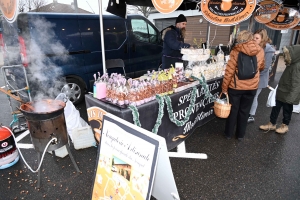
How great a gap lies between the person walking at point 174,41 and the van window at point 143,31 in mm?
1645

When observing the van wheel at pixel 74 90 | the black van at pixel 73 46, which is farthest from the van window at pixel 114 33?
the van wheel at pixel 74 90

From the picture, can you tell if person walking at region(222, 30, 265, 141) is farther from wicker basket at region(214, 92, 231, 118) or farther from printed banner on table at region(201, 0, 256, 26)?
printed banner on table at region(201, 0, 256, 26)

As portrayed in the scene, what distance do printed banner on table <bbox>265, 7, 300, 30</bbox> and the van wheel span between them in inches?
252

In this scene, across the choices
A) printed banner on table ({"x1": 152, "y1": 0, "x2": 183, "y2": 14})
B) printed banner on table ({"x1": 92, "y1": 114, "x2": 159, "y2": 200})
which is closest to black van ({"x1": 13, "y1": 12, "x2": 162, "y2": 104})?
printed banner on table ({"x1": 152, "y1": 0, "x2": 183, "y2": 14})

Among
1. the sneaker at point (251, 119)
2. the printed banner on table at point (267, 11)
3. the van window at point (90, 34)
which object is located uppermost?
the printed banner on table at point (267, 11)

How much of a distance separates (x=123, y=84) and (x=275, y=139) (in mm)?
3063

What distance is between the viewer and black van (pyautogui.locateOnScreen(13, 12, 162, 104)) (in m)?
4.18

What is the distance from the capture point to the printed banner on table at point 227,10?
3312 mm

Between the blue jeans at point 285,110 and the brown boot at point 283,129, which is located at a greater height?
the blue jeans at point 285,110

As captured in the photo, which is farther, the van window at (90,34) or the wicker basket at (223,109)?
the van window at (90,34)

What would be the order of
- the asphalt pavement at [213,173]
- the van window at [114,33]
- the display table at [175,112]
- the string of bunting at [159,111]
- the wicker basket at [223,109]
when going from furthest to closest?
the van window at [114,33] → the wicker basket at [223,109] → the string of bunting at [159,111] → the display table at [175,112] → the asphalt pavement at [213,173]

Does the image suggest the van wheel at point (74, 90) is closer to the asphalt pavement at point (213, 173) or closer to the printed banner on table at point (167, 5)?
the asphalt pavement at point (213, 173)

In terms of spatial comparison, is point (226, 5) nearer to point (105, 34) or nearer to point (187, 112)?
point (187, 112)

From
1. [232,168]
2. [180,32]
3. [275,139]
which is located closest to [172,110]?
[232,168]
